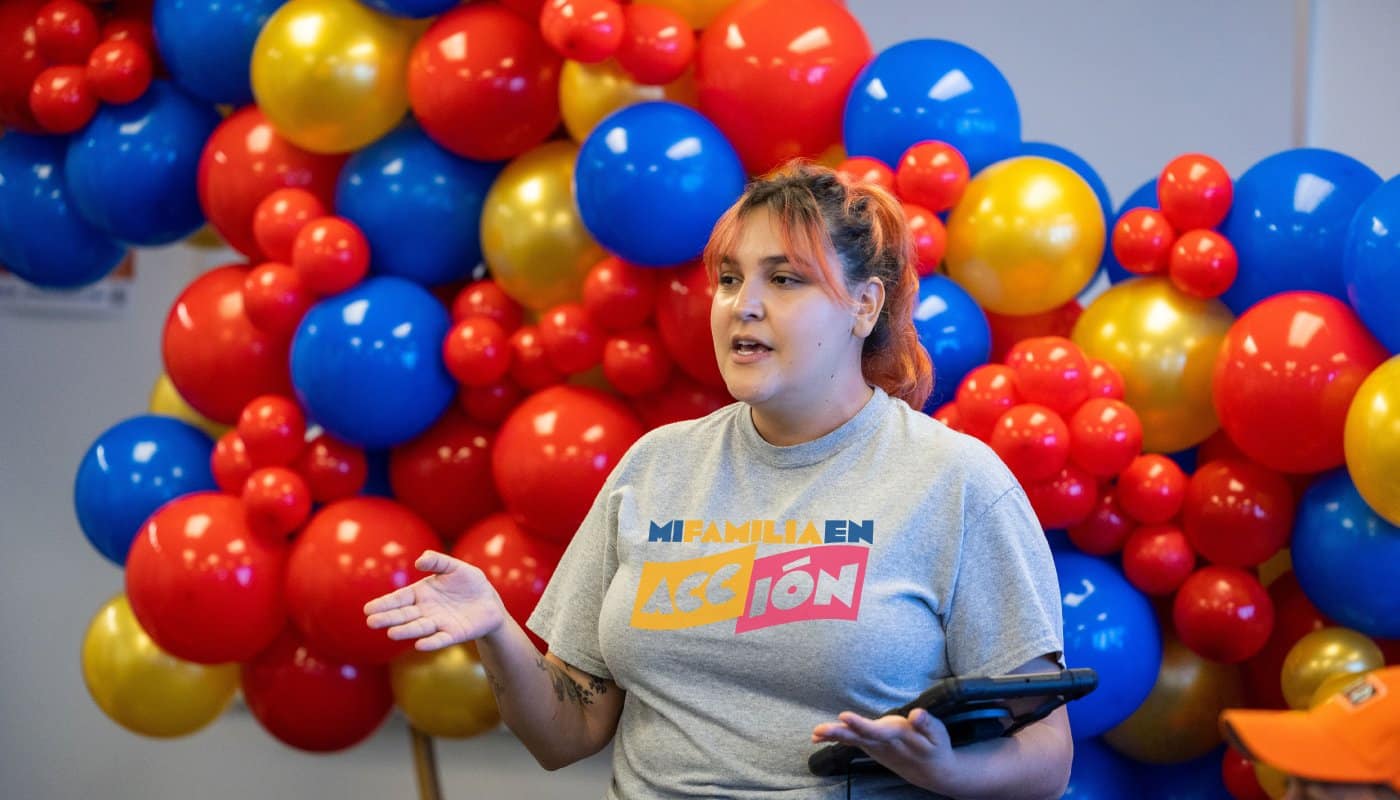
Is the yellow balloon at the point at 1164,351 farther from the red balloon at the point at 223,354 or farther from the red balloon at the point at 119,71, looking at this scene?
the red balloon at the point at 119,71

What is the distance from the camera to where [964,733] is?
1.47 metres

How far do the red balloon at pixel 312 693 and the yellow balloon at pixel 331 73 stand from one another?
2.83ft

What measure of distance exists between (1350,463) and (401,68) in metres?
1.59

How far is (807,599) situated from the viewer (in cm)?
157

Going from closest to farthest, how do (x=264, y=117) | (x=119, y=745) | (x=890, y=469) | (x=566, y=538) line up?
(x=890, y=469)
(x=566, y=538)
(x=264, y=117)
(x=119, y=745)

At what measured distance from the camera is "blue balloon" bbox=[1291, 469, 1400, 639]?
1949 millimetres

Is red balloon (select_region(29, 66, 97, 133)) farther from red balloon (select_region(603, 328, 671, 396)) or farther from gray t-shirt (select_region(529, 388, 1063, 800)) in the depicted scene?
gray t-shirt (select_region(529, 388, 1063, 800))

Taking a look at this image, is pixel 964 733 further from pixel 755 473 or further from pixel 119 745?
pixel 119 745

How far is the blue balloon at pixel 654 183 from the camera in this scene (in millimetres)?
2160

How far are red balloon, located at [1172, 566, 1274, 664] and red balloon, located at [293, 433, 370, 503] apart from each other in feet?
4.45

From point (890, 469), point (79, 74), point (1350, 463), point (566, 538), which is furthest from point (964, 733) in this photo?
point (79, 74)

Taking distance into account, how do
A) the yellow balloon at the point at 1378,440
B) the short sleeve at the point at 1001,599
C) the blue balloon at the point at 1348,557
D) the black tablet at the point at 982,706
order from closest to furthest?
the black tablet at the point at 982,706 < the short sleeve at the point at 1001,599 < the yellow balloon at the point at 1378,440 < the blue balloon at the point at 1348,557

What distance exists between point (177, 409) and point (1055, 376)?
172 cm

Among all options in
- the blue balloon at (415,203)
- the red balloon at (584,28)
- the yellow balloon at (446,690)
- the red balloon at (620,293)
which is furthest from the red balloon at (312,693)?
the red balloon at (584,28)
